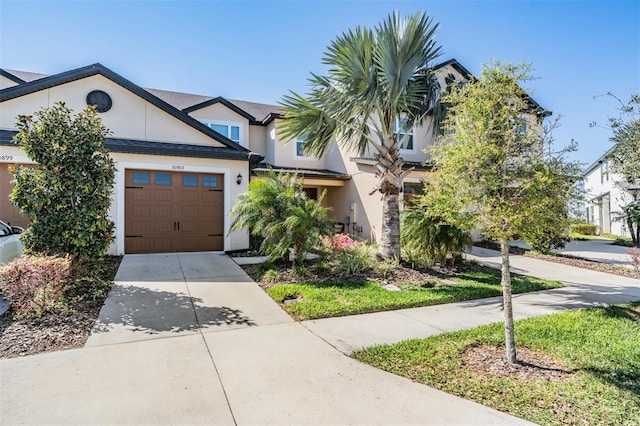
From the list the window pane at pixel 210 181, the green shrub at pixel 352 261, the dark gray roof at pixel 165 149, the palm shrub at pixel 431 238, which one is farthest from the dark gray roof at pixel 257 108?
the palm shrub at pixel 431 238

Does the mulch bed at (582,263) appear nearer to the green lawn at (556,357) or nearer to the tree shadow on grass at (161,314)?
the green lawn at (556,357)

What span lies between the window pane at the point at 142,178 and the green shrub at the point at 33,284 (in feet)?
17.9

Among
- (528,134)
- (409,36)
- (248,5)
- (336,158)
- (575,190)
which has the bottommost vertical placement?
(575,190)

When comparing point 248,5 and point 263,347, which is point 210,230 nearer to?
point 248,5

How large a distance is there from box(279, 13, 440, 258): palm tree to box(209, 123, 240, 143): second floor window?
7.55 metres

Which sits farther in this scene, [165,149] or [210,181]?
[210,181]

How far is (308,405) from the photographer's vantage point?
125 inches

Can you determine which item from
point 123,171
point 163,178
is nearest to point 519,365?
point 163,178

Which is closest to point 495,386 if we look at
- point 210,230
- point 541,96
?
point 541,96

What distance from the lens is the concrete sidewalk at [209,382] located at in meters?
3.00

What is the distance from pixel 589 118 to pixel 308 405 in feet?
21.5

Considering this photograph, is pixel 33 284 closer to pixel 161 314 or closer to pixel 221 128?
pixel 161 314

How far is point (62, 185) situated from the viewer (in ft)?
21.3

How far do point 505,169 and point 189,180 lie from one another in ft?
32.8
